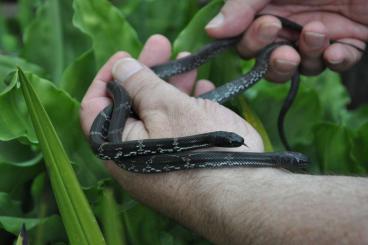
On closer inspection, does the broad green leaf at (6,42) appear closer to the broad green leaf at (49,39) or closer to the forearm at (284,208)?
the broad green leaf at (49,39)

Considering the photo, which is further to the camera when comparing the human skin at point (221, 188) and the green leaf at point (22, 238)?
the green leaf at point (22, 238)

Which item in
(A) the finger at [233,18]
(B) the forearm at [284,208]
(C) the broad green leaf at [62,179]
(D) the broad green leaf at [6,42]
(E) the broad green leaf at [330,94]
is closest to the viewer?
(B) the forearm at [284,208]

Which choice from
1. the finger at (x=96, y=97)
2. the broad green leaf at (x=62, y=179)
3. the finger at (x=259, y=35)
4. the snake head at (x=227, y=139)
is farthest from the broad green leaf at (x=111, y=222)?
the finger at (x=259, y=35)

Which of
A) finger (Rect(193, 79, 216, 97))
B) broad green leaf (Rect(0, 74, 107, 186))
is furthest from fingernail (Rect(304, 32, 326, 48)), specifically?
broad green leaf (Rect(0, 74, 107, 186))

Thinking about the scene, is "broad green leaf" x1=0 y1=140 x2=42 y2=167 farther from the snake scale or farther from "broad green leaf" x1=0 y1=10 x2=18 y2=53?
"broad green leaf" x1=0 y1=10 x2=18 y2=53

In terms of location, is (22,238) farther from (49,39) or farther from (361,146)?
(361,146)

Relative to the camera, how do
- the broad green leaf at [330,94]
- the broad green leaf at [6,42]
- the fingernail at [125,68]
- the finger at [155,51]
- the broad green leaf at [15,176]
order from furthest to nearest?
1. the broad green leaf at [6,42]
2. the broad green leaf at [330,94]
3. the finger at [155,51]
4. the fingernail at [125,68]
5. the broad green leaf at [15,176]

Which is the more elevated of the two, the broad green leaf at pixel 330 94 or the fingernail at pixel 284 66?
the fingernail at pixel 284 66

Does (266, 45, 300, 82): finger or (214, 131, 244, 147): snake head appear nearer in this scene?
(214, 131, 244, 147): snake head
